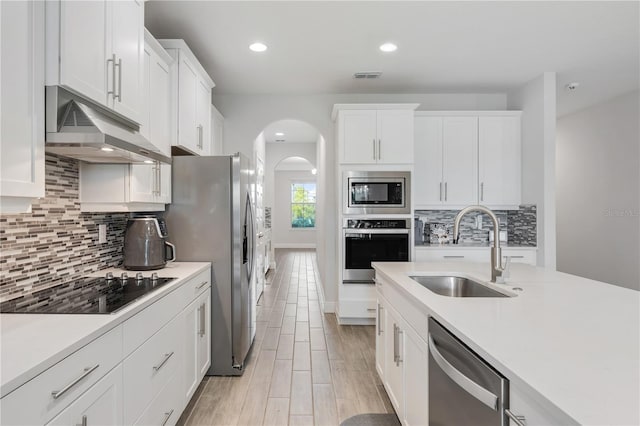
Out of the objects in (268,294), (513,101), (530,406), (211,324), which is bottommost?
(268,294)

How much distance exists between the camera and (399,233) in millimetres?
3771

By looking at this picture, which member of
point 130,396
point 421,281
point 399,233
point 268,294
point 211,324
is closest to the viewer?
point 130,396

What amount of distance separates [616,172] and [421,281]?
13.6 feet

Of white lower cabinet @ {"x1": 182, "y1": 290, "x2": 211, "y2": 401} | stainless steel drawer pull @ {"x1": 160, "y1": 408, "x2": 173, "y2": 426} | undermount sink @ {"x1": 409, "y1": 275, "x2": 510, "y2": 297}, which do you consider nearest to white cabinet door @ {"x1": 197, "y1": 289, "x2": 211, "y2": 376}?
white lower cabinet @ {"x1": 182, "y1": 290, "x2": 211, "y2": 401}

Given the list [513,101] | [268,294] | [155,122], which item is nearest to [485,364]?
[155,122]

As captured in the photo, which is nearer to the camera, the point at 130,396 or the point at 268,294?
the point at 130,396

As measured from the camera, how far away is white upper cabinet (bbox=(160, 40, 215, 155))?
263cm

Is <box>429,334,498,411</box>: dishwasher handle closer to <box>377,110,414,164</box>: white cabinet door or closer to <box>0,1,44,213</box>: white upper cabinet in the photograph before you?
<box>0,1,44,213</box>: white upper cabinet

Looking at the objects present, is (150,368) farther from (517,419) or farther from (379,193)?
(379,193)

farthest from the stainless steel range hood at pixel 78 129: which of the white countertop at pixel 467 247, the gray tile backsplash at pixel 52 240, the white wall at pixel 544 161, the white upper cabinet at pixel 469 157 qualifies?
the white wall at pixel 544 161

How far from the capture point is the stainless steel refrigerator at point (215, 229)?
2.61 meters

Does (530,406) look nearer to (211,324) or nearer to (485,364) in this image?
(485,364)

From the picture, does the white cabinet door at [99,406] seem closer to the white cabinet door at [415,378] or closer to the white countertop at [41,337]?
the white countertop at [41,337]

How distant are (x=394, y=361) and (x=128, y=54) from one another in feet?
7.26
